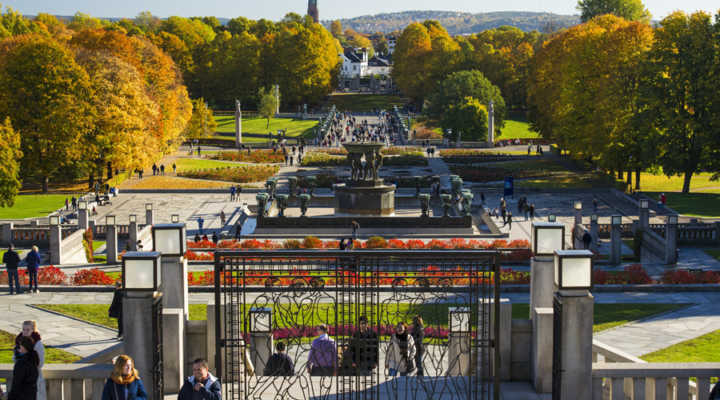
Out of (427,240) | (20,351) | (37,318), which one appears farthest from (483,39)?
(20,351)

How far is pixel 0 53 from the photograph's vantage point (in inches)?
2146

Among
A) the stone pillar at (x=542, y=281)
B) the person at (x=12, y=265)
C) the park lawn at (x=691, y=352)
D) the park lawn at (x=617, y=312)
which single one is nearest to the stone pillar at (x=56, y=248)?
the person at (x=12, y=265)

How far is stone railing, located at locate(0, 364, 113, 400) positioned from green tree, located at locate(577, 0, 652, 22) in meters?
108

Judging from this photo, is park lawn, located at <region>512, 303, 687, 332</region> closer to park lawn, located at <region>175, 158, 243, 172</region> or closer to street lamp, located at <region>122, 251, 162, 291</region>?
street lamp, located at <region>122, 251, 162, 291</region>

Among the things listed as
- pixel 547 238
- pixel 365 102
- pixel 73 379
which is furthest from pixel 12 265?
pixel 365 102

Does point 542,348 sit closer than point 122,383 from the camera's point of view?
No

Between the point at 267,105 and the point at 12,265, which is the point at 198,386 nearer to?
the point at 12,265

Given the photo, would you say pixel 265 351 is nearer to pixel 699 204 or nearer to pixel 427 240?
pixel 427 240

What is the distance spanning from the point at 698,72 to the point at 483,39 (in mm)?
89390

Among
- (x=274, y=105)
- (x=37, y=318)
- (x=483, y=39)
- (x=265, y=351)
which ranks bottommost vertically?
(x=37, y=318)

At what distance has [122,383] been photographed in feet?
31.0

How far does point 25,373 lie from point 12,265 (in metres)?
15.4

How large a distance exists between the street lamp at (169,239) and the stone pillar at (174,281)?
0.09 metres

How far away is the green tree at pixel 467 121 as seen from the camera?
8156 centimetres
